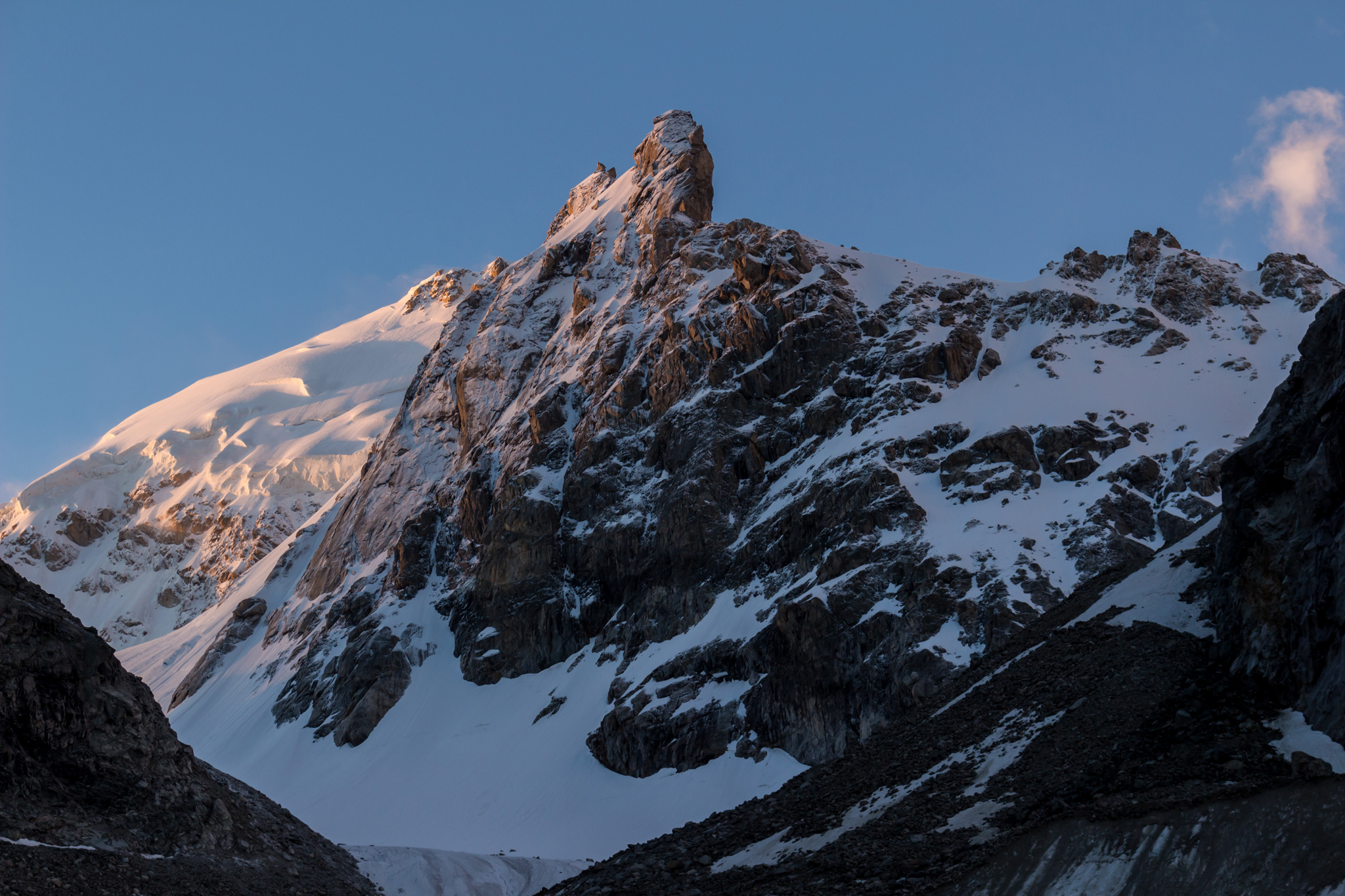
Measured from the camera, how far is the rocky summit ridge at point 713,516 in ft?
196

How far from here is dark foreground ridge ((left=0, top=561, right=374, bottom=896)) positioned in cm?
2514

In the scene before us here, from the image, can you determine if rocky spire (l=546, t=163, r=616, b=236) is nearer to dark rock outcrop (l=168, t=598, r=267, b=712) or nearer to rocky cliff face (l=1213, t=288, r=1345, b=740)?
dark rock outcrop (l=168, t=598, r=267, b=712)

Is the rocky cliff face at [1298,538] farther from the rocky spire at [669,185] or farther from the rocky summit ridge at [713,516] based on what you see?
the rocky spire at [669,185]

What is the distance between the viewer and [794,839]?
2689cm

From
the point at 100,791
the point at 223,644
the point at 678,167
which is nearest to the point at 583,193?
the point at 678,167

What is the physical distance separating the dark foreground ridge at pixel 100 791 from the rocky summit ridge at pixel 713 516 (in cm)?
3058

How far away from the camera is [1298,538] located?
2330cm

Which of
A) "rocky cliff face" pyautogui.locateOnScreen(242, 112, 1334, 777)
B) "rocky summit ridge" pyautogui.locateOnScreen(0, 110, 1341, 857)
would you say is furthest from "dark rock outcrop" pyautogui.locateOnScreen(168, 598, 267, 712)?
"rocky cliff face" pyautogui.locateOnScreen(242, 112, 1334, 777)

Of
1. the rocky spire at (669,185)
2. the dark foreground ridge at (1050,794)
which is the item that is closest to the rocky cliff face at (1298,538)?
the dark foreground ridge at (1050,794)

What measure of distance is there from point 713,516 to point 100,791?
5319cm

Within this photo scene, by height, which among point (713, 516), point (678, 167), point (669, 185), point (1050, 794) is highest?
point (678, 167)

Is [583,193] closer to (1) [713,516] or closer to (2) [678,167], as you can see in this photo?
(2) [678,167]

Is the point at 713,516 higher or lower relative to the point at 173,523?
lower

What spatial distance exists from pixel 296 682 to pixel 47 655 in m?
72.8
